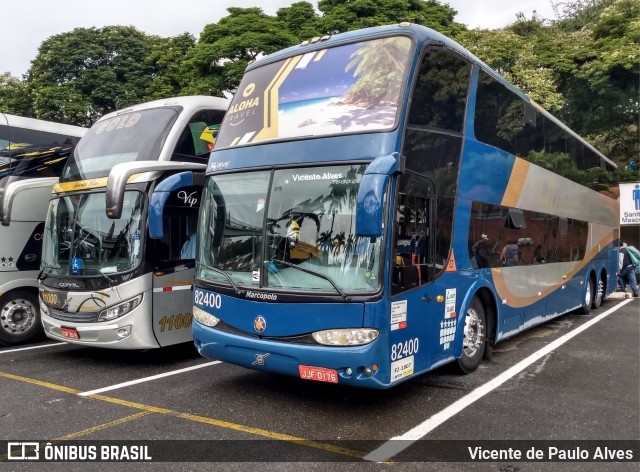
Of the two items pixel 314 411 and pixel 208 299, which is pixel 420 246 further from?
pixel 208 299

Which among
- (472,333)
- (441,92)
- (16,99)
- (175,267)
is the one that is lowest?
(472,333)

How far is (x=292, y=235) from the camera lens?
5.14m

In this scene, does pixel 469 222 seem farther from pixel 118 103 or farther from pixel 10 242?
pixel 118 103

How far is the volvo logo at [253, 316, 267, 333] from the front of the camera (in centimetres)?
516

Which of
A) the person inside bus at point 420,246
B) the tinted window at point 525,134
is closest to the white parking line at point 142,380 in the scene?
the person inside bus at point 420,246

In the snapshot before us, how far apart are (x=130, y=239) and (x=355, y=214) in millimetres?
3571

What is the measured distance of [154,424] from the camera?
16.3 ft

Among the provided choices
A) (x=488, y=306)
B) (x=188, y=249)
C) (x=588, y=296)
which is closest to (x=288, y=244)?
(x=188, y=249)

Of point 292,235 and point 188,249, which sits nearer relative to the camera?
point 292,235

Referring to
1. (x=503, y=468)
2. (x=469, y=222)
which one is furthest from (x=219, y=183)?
(x=503, y=468)

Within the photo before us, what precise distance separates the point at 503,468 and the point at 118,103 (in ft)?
90.7

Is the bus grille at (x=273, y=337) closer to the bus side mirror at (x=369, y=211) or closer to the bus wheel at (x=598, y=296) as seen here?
the bus side mirror at (x=369, y=211)

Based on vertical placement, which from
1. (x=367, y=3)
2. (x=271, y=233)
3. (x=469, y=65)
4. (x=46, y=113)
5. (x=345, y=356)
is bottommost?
(x=345, y=356)

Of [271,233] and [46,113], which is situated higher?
[46,113]
